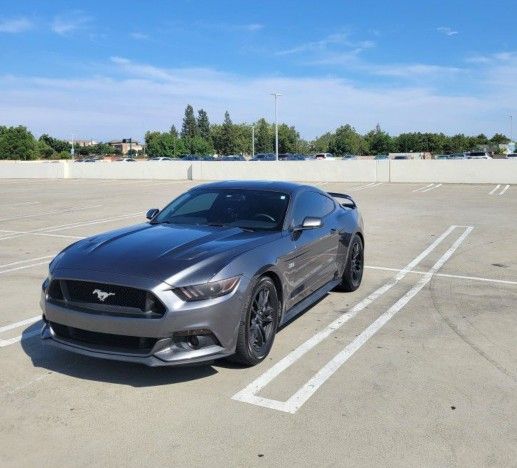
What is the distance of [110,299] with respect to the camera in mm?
3814

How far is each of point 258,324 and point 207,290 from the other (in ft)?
2.15

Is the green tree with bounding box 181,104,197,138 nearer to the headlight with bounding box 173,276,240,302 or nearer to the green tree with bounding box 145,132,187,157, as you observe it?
the green tree with bounding box 145,132,187,157

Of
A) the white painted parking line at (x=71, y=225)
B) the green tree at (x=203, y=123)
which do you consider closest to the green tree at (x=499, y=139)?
the green tree at (x=203, y=123)

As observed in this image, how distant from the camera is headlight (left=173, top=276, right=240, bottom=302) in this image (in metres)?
3.77

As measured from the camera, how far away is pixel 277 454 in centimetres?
306

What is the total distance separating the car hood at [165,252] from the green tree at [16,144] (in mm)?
98841

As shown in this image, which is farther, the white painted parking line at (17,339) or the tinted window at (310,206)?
the tinted window at (310,206)

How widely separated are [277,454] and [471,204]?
1626 centimetres

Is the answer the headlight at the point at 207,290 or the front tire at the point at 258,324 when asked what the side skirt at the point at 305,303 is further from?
the headlight at the point at 207,290

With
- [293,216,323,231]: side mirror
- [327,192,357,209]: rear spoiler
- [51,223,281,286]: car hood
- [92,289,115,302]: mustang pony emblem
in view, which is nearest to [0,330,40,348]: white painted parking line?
[51,223,281,286]: car hood

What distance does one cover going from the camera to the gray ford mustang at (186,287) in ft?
12.2

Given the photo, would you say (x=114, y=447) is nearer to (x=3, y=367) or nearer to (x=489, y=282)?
(x=3, y=367)

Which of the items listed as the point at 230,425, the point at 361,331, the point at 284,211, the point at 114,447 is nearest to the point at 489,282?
the point at 361,331

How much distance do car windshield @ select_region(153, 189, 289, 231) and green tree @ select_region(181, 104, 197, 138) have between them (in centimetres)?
14587
